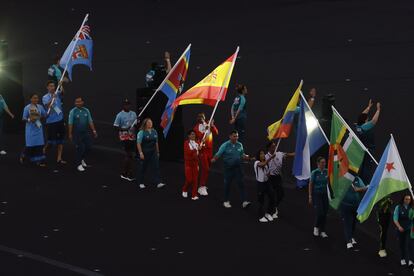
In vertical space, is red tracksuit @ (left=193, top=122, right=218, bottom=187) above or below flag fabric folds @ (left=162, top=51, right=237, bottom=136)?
below

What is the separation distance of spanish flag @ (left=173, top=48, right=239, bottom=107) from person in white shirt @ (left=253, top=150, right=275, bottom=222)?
146 centimetres

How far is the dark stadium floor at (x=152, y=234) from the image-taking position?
16.0 m

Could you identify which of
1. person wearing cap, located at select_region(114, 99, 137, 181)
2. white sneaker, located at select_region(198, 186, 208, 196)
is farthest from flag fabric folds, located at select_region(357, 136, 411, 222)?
person wearing cap, located at select_region(114, 99, 137, 181)

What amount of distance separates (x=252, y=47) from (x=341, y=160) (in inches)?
541

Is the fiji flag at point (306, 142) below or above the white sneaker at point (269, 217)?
above

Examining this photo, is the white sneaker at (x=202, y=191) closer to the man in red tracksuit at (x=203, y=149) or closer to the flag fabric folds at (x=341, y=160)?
the man in red tracksuit at (x=203, y=149)

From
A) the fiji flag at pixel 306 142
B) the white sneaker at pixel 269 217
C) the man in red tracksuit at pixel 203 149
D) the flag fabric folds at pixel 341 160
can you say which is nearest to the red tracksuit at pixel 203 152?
the man in red tracksuit at pixel 203 149

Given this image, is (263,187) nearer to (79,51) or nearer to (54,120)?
(54,120)

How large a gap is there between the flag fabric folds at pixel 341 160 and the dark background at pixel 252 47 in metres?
3.82

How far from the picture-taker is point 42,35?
110 feet

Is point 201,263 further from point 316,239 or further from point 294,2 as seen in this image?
point 294,2

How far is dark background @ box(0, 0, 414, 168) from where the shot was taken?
83.4ft

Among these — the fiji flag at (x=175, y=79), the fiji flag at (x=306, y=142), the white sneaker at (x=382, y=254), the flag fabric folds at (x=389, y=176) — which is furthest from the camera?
the fiji flag at (x=175, y=79)

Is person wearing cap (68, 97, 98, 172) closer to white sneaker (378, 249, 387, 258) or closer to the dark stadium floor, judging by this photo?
the dark stadium floor
